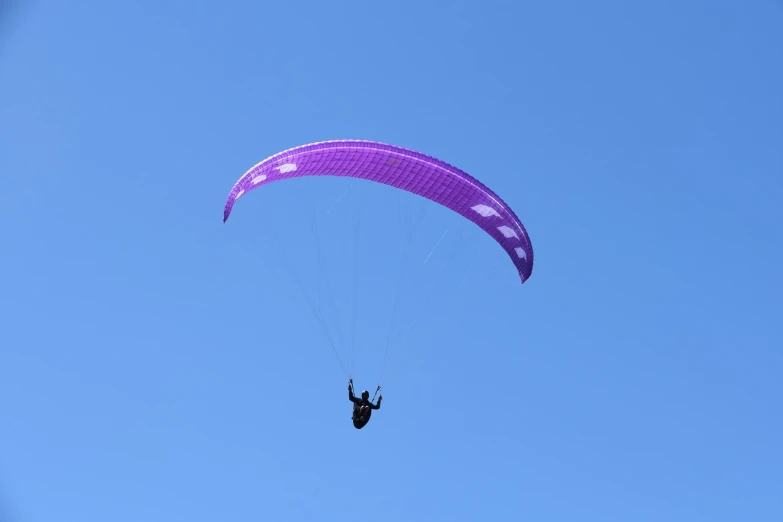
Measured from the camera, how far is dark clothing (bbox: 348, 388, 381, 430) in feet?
97.0

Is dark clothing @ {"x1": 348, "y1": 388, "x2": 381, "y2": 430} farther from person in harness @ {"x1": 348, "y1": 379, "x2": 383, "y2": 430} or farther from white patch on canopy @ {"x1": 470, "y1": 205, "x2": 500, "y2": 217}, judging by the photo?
white patch on canopy @ {"x1": 470, "y1": 205, "x2": 500, "y2": 217}

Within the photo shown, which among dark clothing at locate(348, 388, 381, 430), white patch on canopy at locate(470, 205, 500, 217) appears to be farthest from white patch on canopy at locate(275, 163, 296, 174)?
dark clothing at locate(348, 388, 381, 430)

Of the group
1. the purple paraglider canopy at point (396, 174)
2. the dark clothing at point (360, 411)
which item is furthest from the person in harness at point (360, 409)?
the purple paraglider canopy at point (396, 174)

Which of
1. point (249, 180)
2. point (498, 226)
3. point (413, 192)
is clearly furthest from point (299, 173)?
point (498, 226)

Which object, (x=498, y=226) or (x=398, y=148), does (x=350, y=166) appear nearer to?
(x=398, y=148)

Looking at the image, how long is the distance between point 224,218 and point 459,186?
21.8ft

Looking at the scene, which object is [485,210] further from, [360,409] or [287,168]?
[360,409]

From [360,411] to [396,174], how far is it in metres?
6.84

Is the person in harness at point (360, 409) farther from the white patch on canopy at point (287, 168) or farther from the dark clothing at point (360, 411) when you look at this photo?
the white patch on canopy at point (287, 168)

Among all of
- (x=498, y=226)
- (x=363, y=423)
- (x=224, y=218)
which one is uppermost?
(x=498, y=226)

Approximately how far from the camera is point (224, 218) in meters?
28.5

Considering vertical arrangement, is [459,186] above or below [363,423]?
above

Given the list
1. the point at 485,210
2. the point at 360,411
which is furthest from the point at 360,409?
the point at 485,210

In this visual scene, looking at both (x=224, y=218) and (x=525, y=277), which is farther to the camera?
(x=525, y=277)
